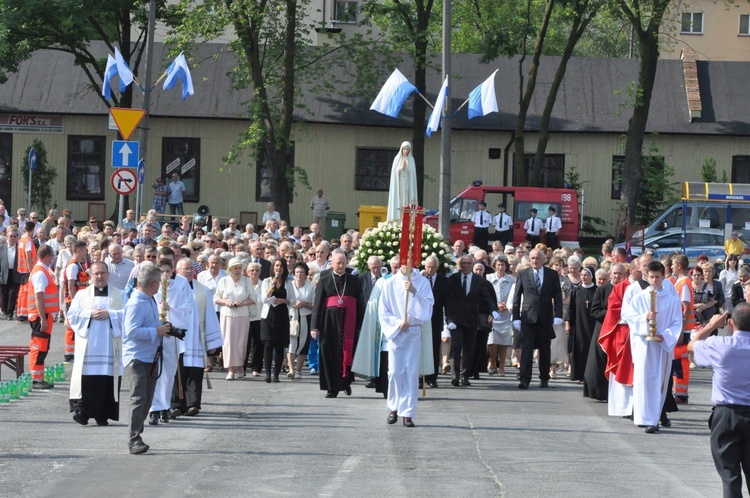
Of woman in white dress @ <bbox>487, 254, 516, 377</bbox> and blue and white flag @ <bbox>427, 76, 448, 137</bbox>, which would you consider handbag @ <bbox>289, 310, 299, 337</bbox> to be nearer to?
woman in white dress @ <bbox>487, 254, 516, 377</bbox>

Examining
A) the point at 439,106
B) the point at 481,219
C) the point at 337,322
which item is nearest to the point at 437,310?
the point at 337,322

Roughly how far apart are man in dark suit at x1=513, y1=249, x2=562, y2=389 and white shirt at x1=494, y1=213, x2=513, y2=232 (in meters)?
15.8

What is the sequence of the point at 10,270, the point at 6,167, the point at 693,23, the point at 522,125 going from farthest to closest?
the point at 693,23
the point at 6,167
the point at 522,125
the point at 10,270

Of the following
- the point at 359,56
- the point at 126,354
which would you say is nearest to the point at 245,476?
the point at 126,354

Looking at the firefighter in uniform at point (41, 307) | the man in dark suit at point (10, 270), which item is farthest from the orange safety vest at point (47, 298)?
the man in dark suit at point (10, 270)

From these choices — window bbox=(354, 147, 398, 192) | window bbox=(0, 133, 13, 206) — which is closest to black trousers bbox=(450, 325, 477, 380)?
window bbox=(354, 147, 398, 192)

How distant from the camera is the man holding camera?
10953 mm

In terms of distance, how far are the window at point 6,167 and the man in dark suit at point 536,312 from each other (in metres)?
29.2

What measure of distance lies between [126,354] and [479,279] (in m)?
7.16

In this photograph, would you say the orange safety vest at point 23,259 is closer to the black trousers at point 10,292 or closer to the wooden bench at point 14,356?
the black trousers at point 10,292

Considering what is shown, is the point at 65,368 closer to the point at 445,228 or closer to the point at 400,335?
the point at 400,335

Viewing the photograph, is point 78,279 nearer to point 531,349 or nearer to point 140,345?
point 140,345

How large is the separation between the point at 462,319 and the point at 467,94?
89.3ft

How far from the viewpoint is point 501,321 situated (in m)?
18.4
